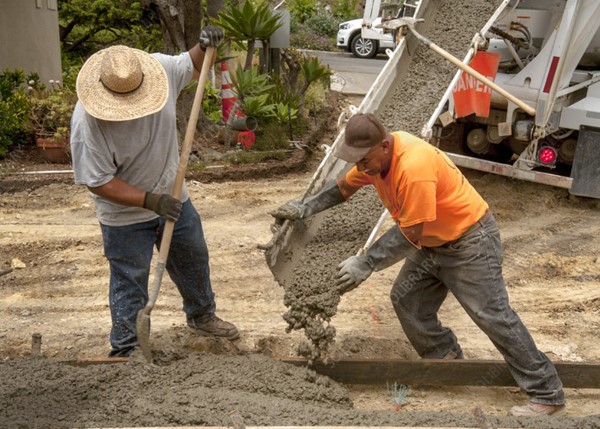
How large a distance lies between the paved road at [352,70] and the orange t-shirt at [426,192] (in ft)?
27.5

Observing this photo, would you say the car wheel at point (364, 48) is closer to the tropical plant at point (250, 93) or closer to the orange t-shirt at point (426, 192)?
the tropical plant at point (250, 93)

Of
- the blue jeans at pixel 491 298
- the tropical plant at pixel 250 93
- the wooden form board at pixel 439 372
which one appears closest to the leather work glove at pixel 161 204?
the wooden form board at pixel 439 372

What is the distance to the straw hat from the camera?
3551 millimetres

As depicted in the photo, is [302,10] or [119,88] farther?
[302,10]

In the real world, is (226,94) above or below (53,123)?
above

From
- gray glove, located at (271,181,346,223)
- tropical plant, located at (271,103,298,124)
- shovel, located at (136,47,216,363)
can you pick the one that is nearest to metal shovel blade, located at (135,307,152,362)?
shovel, located at (136,47,216,363)

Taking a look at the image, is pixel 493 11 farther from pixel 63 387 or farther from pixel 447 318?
pixel 63 387

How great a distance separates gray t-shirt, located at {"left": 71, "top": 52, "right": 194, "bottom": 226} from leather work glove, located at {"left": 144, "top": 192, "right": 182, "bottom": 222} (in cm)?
21

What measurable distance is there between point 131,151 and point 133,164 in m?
0.10

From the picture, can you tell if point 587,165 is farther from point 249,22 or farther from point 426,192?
point 249,22

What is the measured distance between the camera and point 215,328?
181 inches

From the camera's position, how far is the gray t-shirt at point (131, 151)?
3.60 m

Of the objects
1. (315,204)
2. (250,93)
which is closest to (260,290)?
(315,204)

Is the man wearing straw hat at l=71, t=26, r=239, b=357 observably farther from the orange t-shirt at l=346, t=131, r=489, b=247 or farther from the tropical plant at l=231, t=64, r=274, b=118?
the tropical plant at l=231, t=64, r=274, b=118
